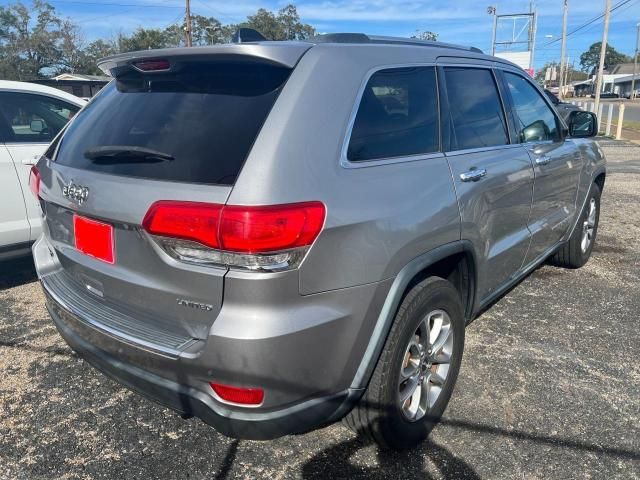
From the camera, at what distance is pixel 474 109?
10.2 feet

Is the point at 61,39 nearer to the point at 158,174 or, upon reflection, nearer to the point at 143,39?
the point at 143,39

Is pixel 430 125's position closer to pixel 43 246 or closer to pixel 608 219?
pixel 43 246

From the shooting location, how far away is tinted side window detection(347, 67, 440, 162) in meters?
2.28

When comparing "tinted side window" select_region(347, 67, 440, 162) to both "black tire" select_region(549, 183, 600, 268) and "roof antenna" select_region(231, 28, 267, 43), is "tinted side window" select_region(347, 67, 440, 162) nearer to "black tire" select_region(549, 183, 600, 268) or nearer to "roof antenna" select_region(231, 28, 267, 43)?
"roof antenna" select_region(231, 28, 267, 43)

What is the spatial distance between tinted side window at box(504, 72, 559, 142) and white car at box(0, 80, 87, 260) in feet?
12.1

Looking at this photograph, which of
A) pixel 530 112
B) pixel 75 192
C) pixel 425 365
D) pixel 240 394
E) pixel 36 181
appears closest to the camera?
pixel 240 394

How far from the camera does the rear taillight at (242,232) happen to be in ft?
6.07

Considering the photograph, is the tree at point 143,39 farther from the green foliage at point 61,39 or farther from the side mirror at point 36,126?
the side mirror at point 36,126


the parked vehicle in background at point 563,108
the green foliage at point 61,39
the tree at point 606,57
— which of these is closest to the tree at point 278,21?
the green foliage at point 61,39

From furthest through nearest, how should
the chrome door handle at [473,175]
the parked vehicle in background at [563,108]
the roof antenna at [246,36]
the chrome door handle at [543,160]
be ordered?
1. the parked vehicle in background at [563,108]
2. the chrome door handle at [543,160]
3. the roof antenna at [246,36]
4. the chrome door handle at [473,175]

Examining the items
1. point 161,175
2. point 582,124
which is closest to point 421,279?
point 161,175

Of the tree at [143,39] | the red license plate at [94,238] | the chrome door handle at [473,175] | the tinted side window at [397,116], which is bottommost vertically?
the red license plate at [94,238]

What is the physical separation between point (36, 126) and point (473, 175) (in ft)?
12.7

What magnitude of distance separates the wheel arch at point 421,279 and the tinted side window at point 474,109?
1.84 feet
